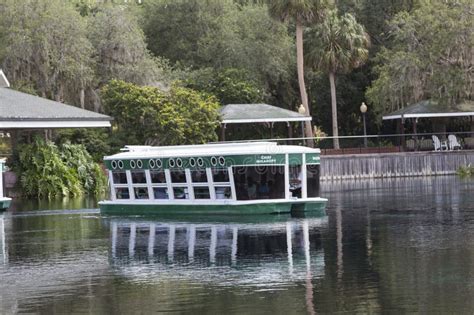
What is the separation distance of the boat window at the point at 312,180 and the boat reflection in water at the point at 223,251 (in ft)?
6.75

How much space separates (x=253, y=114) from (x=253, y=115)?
0.20m

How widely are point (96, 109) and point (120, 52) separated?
3.97 meters

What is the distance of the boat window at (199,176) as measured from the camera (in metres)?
41.2

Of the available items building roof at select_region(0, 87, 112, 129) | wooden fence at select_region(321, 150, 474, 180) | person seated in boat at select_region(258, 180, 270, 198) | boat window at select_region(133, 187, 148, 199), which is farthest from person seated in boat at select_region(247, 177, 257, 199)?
wooden fence at select_region(321, 150, 474, 180)

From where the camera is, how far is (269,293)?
2208cm

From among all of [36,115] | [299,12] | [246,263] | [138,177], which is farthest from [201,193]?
[299,12]

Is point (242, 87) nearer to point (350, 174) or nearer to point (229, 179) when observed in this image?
point (350, 174)

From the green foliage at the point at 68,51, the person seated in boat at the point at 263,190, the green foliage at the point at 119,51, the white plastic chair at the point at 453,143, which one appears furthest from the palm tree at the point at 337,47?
the person seated in boat at the point at 263,190

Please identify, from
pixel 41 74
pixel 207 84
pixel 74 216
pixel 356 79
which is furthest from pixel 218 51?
pixel 74 216

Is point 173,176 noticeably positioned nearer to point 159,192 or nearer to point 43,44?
point 159,192

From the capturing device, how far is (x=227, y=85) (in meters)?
75.3

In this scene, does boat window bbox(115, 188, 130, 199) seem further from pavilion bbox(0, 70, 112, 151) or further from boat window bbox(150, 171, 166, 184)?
pavilion bbox(0, 70, 112, 151)

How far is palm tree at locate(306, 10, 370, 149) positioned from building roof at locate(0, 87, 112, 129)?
64.3 ft

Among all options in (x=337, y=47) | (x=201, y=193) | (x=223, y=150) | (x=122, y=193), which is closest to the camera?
(x=223, y=150)
